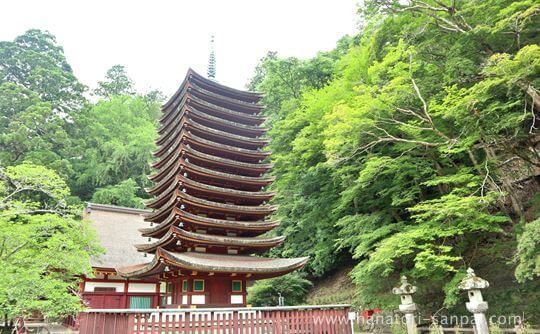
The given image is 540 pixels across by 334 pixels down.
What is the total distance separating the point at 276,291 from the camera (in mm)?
19594

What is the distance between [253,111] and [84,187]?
20.9m

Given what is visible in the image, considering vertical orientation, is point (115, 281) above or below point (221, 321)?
above

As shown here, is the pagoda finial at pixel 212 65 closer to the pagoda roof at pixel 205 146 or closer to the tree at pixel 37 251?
the pagoda roof at pixel 205 146

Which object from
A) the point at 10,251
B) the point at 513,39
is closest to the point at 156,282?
the point at 10,251

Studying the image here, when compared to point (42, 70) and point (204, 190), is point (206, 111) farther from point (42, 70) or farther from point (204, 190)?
point (42, 70)

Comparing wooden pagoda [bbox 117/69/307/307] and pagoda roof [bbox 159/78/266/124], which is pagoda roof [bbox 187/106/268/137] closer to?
wooden pagoda [bbox 117/69/307/307]

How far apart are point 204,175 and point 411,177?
891 centimetres

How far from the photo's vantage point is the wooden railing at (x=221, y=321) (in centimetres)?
902

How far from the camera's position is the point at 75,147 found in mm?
29844

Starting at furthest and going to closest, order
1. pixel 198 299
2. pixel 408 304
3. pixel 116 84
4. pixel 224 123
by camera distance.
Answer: pixel 116 84 < pixel 224 123 < pixel 198 299 < pixel 408 304

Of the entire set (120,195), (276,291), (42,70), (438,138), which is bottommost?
(276,291)

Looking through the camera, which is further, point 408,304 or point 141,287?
point 141,287

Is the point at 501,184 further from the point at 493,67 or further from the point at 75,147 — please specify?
the point at 75,147

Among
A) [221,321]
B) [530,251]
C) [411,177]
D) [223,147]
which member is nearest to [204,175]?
[223,147]
